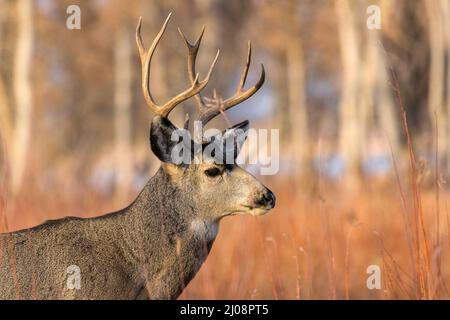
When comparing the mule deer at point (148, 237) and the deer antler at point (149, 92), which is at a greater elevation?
the deer antler at point (149, 92)

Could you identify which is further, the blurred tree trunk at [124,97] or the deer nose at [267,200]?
the blurred tree trunk at [124,97]

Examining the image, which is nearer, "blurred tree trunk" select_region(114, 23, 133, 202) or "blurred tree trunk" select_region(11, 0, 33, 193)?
"blurred tree trunk" select_region(11, 0, 33, 193)

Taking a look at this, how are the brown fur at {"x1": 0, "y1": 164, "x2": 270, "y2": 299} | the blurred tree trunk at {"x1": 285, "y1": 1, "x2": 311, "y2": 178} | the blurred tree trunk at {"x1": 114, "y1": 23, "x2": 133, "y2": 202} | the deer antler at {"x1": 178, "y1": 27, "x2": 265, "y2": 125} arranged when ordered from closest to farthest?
1. the brown fur at {"x1": 0, "y1": 164, "x2": 270, "y2": 299}
2. the deer antler at {"x1": 178, "y1": 27, "x2": 265, "y2": 125}
3. the blurred tree trunk at {"x1": 285, "y1": 1, "x2": 311, "y2": 178}
4. the blurred tree trunk at {"x1": 114, "y1": 23, "x2": 133, "y2": 202}

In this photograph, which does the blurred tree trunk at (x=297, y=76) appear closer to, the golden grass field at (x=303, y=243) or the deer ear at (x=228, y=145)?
the golden grass field at (x=303, y=243)

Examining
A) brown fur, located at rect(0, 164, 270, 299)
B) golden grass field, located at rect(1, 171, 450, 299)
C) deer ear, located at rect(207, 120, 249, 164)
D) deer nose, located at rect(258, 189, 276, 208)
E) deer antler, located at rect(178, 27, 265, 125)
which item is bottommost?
golden grass field, located at rect(1, 171, 450, 299)

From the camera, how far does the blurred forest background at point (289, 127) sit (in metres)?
4.94

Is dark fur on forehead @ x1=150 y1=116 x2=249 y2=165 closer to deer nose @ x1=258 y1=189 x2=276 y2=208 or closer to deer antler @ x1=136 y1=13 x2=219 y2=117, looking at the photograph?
deer antler @ x1=136 y1=13 x2=219 y2=117

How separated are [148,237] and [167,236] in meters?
0.11

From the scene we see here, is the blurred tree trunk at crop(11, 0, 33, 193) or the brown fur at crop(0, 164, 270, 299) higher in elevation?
the blurred tree trunk at crop(11, 0, 33, 193)

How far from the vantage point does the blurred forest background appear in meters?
4.94

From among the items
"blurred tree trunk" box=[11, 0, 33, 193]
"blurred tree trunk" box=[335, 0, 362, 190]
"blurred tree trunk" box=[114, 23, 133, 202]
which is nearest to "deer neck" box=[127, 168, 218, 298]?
"blurred tree trunk" box=[335, 0, 362, 190]

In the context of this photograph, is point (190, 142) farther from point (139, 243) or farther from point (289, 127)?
point (289, 127)

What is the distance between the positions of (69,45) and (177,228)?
24.6 meters

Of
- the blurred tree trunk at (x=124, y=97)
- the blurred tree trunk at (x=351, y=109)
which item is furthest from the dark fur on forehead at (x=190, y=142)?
the blurred tree trunk at (x=124, y=97)
